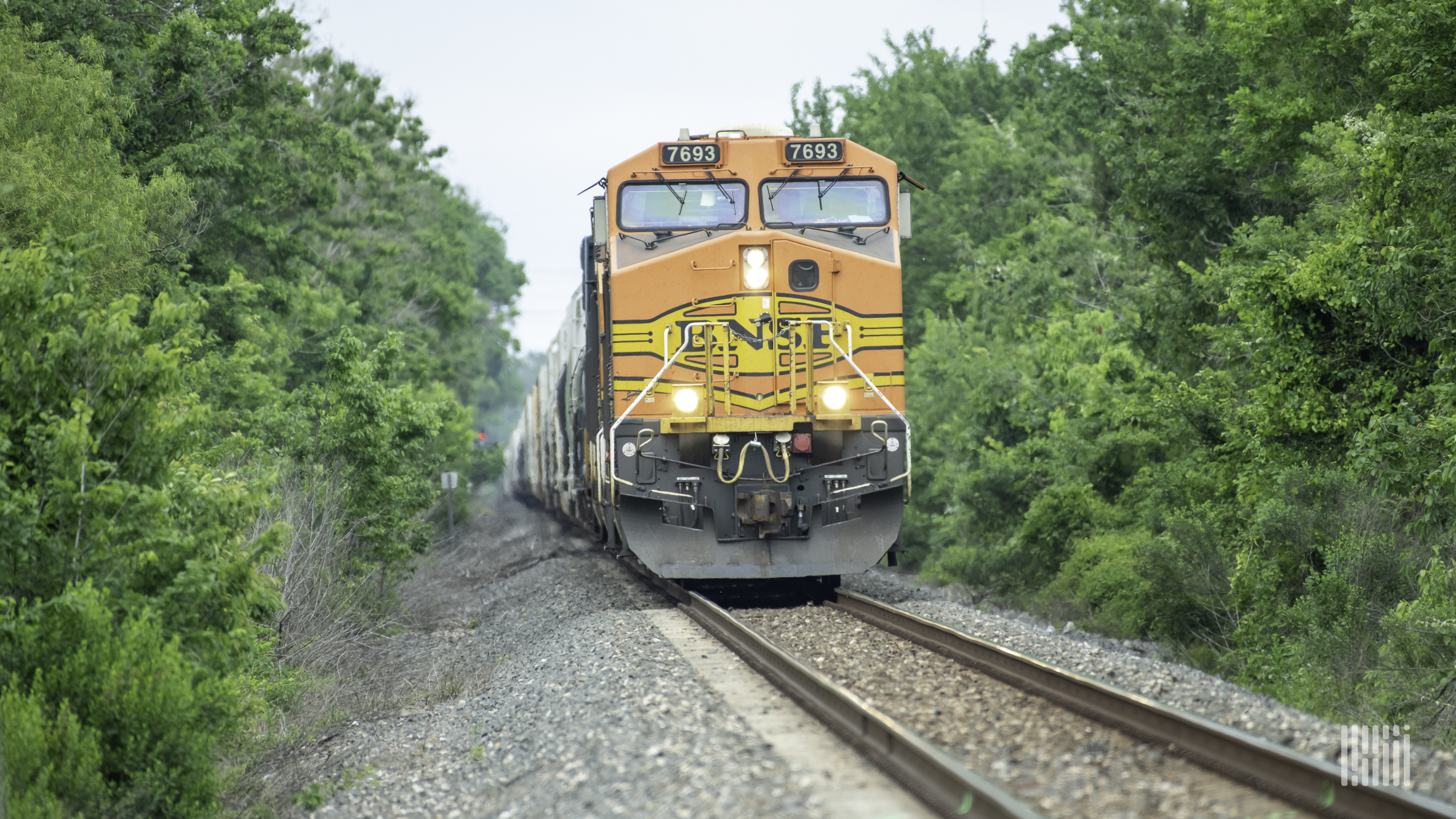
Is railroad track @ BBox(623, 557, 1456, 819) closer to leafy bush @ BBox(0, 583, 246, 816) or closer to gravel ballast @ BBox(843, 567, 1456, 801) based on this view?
gravel ballast @ BBox(843, 567, 1456, 801)

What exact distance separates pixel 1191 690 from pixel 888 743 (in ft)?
7.94

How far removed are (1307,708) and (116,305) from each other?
9454 millimetres

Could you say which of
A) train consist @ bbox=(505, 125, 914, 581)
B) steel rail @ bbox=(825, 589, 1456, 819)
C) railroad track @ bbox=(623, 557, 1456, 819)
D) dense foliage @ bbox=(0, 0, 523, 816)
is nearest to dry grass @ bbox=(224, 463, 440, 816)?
dense foliage @ bbox=(0, 0, 523, 816)

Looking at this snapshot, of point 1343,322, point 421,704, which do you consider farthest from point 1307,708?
point 421,704

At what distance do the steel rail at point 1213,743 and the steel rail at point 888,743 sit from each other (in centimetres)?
106

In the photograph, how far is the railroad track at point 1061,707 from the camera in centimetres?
468

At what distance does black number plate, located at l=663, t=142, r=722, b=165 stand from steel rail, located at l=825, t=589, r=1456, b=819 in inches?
238

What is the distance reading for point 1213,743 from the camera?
5504 mm

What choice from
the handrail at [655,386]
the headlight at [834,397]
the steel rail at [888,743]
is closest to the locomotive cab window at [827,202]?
the handrail at [655,386]

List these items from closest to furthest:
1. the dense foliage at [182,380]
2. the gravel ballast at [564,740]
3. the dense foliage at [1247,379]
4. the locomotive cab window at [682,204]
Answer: the gravel ballast at [564,740] → the dense foliage at [182,380] → the dense foliage at [1247,379] → the locomotive cab window at [682,204]

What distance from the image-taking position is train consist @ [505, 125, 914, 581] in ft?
38.6

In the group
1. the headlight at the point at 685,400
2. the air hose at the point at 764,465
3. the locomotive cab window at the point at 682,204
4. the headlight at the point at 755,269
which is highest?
the locomotive cab window at the point at 682,204

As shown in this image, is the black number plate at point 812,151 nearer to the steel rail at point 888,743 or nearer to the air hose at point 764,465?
the air hose at point 764,465

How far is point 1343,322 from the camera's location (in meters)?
10.9
